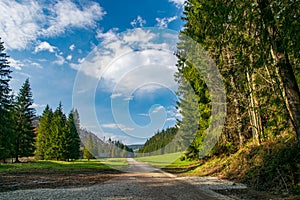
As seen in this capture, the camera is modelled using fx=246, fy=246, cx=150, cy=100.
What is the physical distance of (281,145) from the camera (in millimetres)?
12391

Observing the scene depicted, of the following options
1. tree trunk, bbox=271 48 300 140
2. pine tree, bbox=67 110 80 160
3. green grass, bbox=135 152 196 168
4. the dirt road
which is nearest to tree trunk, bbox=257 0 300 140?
tree trunk, bbox=271 48 300 140

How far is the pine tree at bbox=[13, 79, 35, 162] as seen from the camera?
144 ft

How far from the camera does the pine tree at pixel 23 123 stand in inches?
1722

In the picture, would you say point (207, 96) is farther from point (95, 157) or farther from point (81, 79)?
point (95, 157)

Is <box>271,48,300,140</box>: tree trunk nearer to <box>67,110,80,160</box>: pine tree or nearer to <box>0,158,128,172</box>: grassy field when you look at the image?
<box>0,158,128,172</box>: grassy field

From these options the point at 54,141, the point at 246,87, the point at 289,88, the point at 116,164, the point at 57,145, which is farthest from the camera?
the point at 54,141

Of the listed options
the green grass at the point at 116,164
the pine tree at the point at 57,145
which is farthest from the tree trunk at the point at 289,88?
the pine tree at the point at 57,145

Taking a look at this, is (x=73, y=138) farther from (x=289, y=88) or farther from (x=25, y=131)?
(x=289, y=88)

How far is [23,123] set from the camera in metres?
45.2

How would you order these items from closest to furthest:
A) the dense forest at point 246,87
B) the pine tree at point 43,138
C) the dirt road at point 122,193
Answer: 1. the dense forest at point 246,87
2. the dirt road at point 122,193
3. the pine tree at point 43,138

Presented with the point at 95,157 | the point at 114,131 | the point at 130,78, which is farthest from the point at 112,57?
the point at 95,157

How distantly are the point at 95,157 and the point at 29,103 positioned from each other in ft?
139

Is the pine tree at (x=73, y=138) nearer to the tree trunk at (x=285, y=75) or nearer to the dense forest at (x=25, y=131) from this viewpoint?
the dense forest at (x=25, y=131)

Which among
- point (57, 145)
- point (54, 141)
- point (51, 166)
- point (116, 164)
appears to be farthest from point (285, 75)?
point (54, 141)
